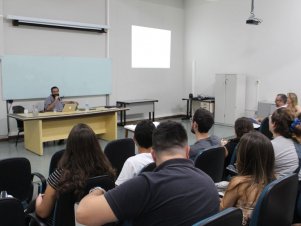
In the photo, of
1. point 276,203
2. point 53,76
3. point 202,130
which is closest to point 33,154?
point 53,76

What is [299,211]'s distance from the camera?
2402mm

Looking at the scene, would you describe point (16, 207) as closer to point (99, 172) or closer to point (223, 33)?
point (99, 172)

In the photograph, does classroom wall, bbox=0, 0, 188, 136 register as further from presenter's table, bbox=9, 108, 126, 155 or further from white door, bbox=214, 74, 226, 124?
white door, bbox=214, 74, 226, 124

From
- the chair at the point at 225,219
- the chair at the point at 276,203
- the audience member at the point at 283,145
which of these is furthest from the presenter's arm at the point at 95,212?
the audience member at the point at 283,145

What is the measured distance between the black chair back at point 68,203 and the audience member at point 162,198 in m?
0.60

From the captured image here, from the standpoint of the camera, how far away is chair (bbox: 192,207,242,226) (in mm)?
1162

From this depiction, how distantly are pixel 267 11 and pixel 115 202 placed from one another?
27.1 ft

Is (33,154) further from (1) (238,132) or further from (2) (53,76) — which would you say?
(1) (238,132)

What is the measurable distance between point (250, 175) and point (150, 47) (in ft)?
26.2

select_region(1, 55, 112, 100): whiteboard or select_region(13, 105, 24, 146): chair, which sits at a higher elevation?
select_region(1, 55, 112, 100): whiteboard

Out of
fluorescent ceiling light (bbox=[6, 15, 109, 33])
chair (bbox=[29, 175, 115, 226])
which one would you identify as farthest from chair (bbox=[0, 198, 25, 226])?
fluorescent ceiling light (bbox=[6, 15, 109, 33])

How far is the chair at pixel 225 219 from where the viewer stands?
1162 millimetres

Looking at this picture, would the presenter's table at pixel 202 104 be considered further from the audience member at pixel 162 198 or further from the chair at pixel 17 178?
the audience member at pixel 162 198

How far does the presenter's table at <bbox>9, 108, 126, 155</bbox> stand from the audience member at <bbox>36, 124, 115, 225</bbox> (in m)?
3.74
